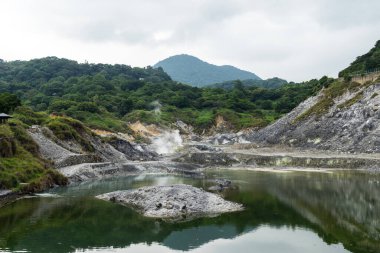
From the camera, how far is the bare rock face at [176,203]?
46.3 metres

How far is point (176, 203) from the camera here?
47594 mm

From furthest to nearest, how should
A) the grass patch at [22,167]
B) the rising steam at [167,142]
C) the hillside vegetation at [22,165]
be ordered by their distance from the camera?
the rising steam at [167,142] → the hillside vegetation at [22,165] → the grass patch at [22,167]

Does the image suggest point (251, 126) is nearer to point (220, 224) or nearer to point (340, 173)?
point (340, 173)

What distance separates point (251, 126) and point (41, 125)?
87.9 m

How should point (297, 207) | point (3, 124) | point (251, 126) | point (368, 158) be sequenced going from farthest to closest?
point (251, 126)
point (368, 158)
point (3, 124)
point (297, 207)

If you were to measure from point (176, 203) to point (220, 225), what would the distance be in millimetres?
7251

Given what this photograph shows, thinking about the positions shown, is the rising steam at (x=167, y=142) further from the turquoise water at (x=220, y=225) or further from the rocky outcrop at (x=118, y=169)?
the turquoise water at (x=220, y=225)

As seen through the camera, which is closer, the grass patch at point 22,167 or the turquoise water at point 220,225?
the turquoise water at point 220,225

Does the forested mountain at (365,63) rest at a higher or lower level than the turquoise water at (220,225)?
higher

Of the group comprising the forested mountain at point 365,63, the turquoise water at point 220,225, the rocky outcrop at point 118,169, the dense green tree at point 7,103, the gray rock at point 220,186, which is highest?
the forested mountain at point 365,63

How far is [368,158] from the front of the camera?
82.2 m

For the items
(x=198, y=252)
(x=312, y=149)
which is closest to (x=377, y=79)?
(x=312, y=149)

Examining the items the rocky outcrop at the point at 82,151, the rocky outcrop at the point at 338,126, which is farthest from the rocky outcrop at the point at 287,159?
the rocky outcrop at the point at 82,151

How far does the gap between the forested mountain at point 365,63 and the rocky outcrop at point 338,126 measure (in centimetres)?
1232
